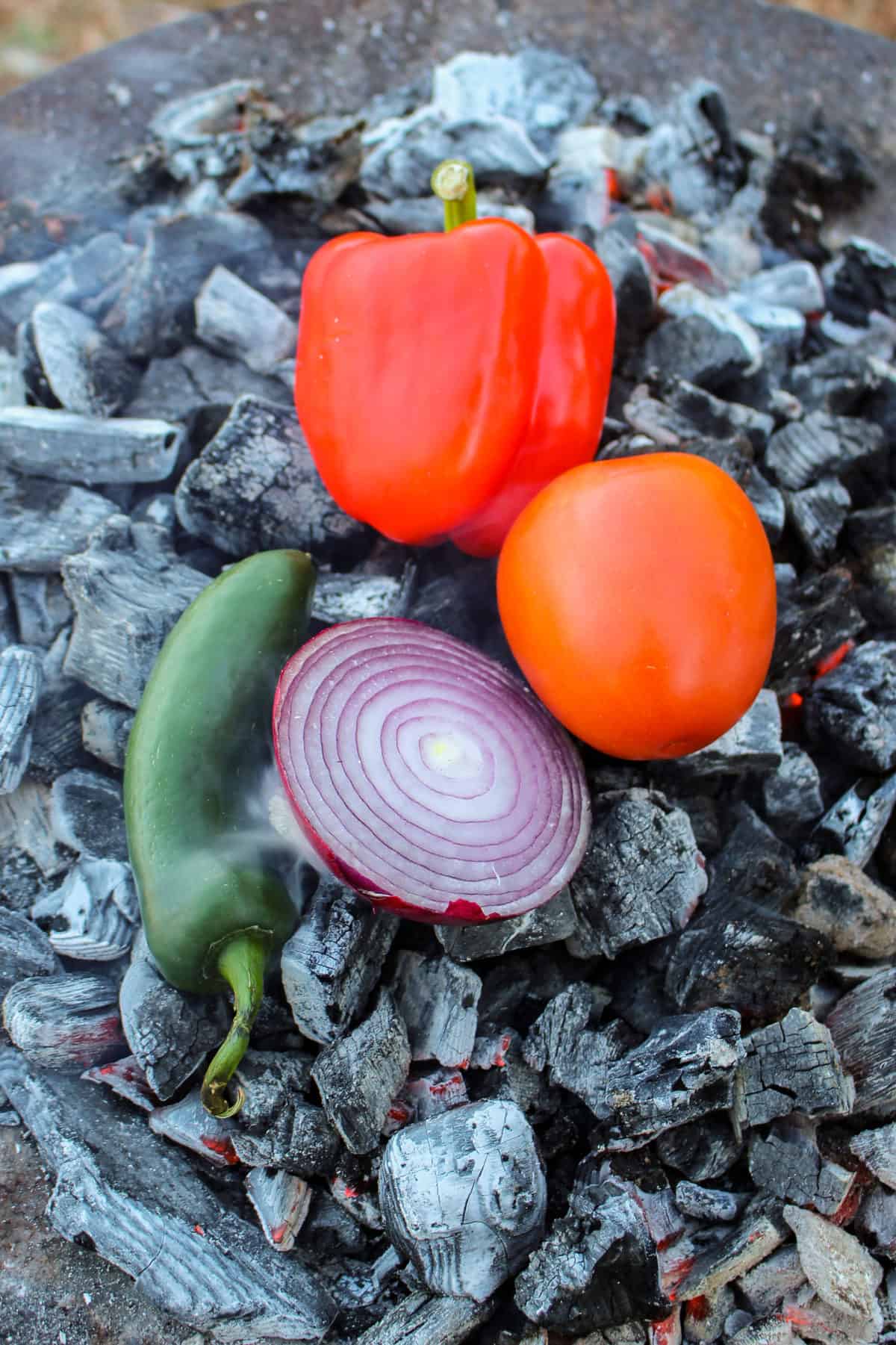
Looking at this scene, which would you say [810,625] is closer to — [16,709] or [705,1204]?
[705,1204]

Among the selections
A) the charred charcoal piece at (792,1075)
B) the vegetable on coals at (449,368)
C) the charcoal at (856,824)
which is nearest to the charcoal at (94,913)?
the vegetable on coals at (449,368)

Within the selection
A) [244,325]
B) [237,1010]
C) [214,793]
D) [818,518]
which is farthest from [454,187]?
[237,1010]

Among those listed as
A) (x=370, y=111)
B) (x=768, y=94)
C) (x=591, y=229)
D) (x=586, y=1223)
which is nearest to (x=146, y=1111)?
(x=586, y=1223)

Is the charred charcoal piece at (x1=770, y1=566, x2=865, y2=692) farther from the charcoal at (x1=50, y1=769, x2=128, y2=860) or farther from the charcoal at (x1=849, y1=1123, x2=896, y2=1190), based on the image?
the charcoal at (x1=50, y1=769, x2=128, y2=860)

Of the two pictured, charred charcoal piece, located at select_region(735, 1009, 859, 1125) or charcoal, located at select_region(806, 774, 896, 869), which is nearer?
charred charcoal piece, located at select_region(735, 1009, 859, 1125)

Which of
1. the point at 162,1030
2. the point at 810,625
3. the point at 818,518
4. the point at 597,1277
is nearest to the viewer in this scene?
the point at 597,1277

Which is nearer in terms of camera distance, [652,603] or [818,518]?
[652,603]

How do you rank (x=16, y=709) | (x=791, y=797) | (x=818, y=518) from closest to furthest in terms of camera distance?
(x=16, y=709)
(x=791, y=797)
(x=818, y=518)

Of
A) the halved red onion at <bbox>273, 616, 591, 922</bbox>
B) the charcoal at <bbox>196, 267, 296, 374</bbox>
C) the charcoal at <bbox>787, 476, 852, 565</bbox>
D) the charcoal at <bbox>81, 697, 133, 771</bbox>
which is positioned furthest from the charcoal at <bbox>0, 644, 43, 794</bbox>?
the charcoal at <bbox>787, 476, 852, 565</bbox>
